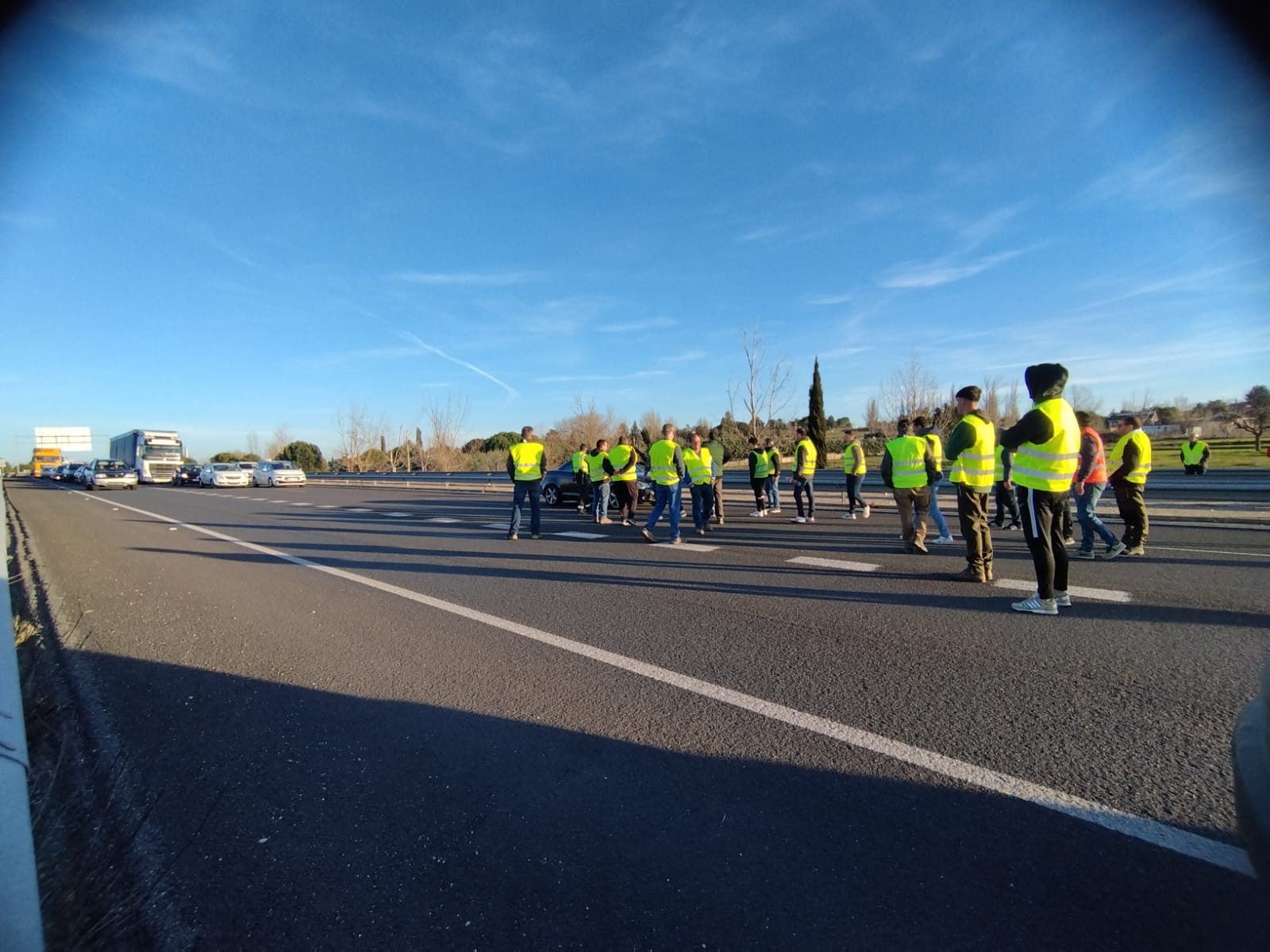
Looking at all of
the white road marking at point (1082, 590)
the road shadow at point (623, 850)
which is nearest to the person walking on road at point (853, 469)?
the white road marking at point (1082, 590)

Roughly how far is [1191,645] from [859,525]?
23.7 feet

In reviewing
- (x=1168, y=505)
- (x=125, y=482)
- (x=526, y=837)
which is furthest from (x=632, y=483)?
(x=125, y=482)

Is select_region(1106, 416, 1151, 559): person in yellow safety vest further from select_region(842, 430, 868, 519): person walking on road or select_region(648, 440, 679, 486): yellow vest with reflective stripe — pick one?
select_region(648, 440, 679, 486): yellow vest with reflective stripe

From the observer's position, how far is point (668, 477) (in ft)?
31.4

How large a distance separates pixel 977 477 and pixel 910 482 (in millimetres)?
1540

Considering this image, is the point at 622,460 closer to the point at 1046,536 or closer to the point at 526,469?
the point at 526,469

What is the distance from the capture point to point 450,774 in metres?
2.85

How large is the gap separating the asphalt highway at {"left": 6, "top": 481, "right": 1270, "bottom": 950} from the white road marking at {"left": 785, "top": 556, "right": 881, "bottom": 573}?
70cm

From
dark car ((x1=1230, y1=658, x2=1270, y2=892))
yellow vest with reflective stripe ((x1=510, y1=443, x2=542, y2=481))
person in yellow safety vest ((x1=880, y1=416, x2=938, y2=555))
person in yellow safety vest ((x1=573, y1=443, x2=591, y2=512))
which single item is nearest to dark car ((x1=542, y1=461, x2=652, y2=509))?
person in yellow safety vest ((x1=573, y1=443, x2=591, y2=512))

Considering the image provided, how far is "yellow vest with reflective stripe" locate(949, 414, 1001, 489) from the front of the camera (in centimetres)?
636

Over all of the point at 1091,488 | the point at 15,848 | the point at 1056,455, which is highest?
the point at 1056,455

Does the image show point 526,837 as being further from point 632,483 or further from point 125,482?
point 125,482

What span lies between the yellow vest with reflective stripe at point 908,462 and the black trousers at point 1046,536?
2746 mm

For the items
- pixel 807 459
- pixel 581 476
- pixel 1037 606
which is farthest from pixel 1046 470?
pixel 581 476
